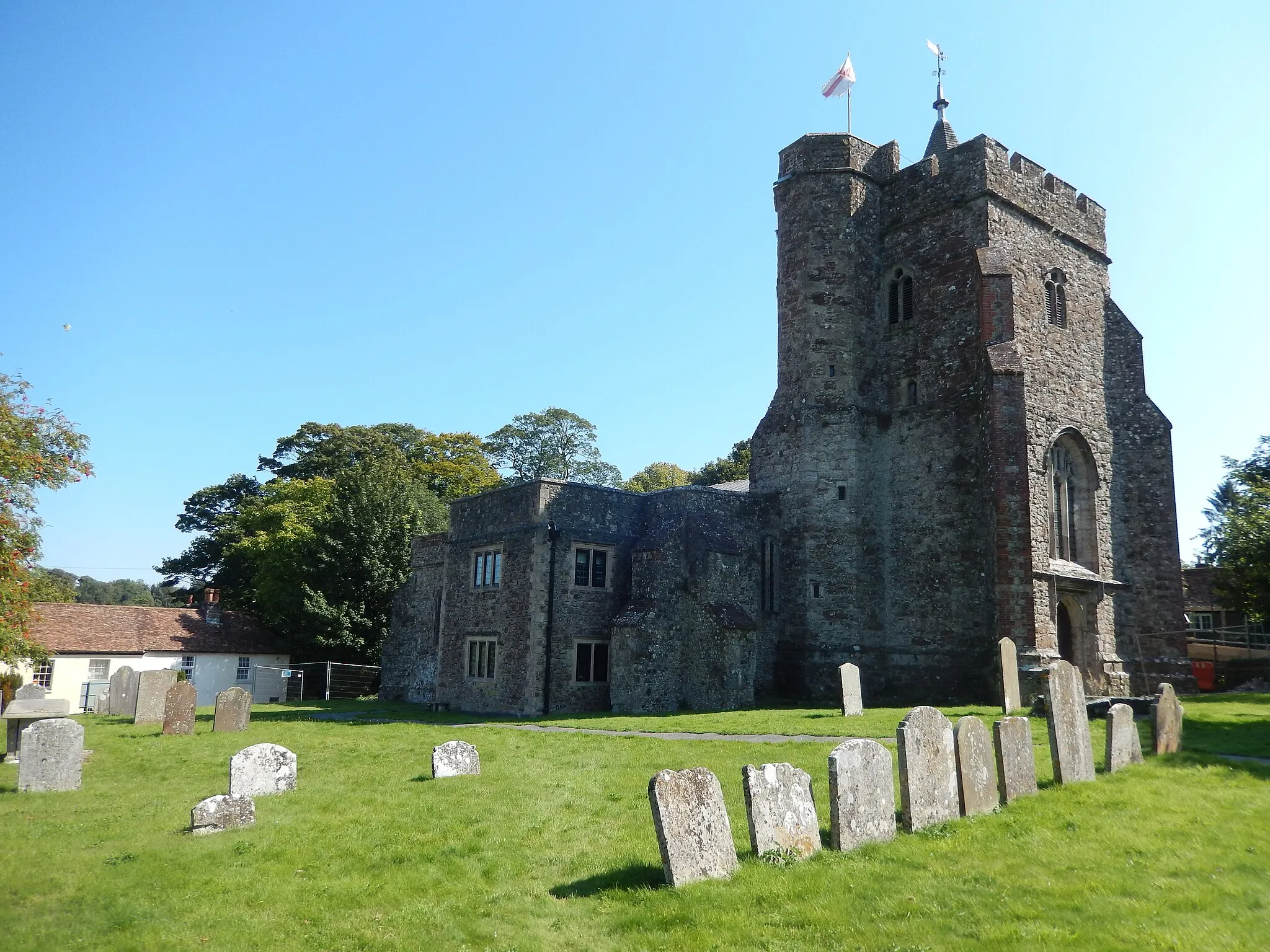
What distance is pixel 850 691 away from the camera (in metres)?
19.8

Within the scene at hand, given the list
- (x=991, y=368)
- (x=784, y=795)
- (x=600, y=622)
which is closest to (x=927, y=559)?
(x=991, y=368)

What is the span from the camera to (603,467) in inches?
2510

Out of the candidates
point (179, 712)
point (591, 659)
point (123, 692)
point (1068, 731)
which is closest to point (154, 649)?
point (123, 692)

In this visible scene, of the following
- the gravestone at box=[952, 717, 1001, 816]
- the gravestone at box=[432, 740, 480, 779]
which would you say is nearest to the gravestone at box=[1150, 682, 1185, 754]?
the gravestone at box=[952, 717, 1001, 816]

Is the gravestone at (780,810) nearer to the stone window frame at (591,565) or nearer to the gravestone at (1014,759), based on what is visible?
the gravestone at (1014,759)

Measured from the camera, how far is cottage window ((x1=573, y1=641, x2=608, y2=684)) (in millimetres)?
24641

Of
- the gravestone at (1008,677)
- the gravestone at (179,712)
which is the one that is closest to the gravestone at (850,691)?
the gravestone at (1008,677)

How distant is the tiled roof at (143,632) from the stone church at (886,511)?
1535cm

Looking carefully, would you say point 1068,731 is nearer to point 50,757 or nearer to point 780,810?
point 780,810

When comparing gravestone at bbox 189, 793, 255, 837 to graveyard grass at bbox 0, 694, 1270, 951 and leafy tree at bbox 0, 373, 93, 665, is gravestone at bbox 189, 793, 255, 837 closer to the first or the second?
graveyard grass at bbox 0, 694, 1270, 951

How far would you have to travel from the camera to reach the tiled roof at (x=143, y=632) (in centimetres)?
3528

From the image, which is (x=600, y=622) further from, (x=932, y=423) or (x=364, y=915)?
(x=364, y=915)

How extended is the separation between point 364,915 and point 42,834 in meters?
5.03

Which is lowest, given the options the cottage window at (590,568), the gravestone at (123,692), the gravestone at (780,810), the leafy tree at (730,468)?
the gravestone at (123,692)
